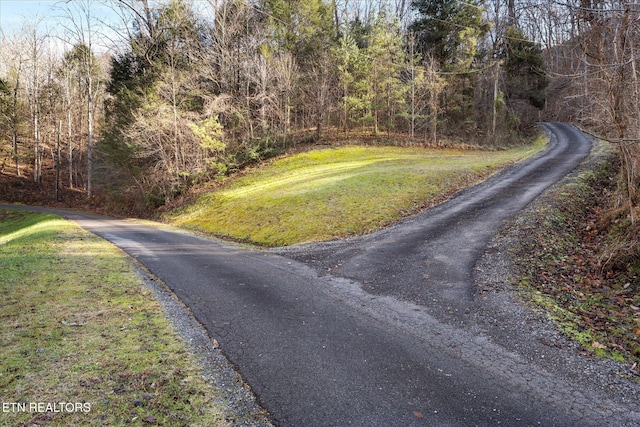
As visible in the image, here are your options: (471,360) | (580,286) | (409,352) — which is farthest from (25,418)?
(580,286)

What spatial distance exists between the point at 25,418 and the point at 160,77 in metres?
24.9

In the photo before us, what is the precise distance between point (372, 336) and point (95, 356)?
3676mm

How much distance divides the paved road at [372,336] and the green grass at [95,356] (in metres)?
0.67

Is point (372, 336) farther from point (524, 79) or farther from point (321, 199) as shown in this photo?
point (524, 79)

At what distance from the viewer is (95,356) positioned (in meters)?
4.57

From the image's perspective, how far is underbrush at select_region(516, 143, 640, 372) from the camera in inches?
204

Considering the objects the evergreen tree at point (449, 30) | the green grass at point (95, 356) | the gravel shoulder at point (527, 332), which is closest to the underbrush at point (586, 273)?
the gravel shoulder at point (527, 332)

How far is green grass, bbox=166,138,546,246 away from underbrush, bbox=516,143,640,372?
4.85 m

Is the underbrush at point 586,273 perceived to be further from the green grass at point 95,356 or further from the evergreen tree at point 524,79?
the evergreen tree at point 524,79

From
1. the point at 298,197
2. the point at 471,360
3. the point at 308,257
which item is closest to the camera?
the point at 471,360

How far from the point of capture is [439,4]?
113 feet

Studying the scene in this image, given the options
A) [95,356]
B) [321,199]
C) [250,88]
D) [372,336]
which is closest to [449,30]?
[250,88]

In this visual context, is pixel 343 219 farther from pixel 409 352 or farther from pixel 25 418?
pixel 25 418

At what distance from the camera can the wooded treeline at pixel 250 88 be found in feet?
80.8
